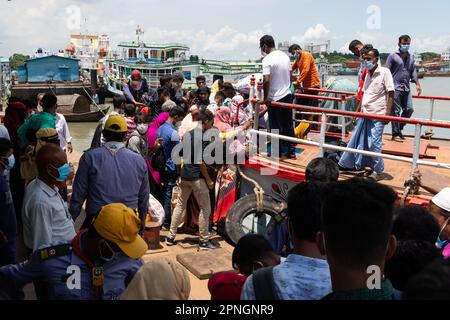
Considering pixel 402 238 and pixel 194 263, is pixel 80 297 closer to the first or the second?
pixel 402 238

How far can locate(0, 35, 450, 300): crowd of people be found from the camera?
161cm

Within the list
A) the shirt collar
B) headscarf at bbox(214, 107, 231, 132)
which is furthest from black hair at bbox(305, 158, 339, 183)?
headscarf at bbox(214, 107, 231, 132)

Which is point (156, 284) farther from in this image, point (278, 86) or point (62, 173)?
point (278, 86)

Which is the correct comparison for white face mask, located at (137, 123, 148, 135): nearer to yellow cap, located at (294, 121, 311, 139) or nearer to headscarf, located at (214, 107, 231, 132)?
headscarf, located at (214, 107, 231, 132)

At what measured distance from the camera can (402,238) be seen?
8.40 ft

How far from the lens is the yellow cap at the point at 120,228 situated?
90.2 inches

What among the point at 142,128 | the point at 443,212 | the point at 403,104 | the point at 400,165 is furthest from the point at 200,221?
the point at 403,104

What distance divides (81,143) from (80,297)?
19.9 metres

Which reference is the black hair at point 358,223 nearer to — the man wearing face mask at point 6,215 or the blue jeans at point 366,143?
the man wearing face mask at point 6,215

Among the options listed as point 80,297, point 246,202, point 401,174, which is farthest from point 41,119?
point 401,174

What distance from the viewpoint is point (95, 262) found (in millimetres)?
2344

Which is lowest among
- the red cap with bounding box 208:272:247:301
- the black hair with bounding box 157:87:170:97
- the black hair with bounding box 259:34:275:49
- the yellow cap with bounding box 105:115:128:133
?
the red cap with bounding box 208:272:247:301

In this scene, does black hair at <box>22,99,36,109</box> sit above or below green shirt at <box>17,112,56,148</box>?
above

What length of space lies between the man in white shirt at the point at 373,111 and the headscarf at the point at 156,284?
163 inches
